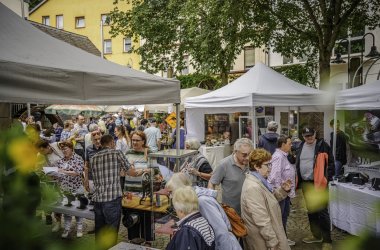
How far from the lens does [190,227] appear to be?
268 cm

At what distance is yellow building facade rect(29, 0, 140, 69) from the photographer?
36500 millimetres

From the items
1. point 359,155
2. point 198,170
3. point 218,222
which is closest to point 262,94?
point 359,155

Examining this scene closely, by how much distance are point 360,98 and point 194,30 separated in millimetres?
8920

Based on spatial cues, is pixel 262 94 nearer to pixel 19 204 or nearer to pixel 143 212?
pixel 143 212

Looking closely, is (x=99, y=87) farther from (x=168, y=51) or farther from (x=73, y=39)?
(x=73, y=39)

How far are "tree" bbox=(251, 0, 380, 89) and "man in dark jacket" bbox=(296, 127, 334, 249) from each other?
7.04m

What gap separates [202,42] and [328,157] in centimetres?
929

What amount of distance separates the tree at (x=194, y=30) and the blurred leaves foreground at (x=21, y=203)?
11975 millimetres

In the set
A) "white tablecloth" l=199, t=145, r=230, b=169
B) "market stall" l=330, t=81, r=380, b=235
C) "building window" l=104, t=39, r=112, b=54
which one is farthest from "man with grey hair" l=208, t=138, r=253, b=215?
"building window" l=104, t=39, r=112, b=54

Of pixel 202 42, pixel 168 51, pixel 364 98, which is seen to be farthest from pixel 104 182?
pixel 168 51

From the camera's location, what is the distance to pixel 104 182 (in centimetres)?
446

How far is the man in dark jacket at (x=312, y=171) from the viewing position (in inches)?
209

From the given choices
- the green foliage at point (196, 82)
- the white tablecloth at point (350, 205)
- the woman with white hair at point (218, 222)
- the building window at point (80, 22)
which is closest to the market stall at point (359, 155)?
the white tablecloth at point (350, 205)

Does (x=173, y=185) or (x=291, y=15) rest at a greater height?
(x=291, y=15)
